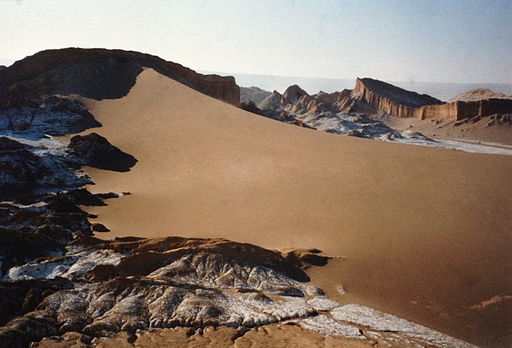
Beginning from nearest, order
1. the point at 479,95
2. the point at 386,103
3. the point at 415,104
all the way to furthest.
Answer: the point at 479,95 < the point at 386,103 < the point at 415,104

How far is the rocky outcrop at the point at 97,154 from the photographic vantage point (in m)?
12.4

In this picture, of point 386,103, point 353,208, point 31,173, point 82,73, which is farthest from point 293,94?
point 353,208

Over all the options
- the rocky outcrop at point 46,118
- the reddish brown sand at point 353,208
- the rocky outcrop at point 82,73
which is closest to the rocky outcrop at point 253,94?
the rocky outcrop at point 82,73

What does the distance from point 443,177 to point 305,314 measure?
627 cm

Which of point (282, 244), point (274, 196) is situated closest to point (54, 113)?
point (274, 196)

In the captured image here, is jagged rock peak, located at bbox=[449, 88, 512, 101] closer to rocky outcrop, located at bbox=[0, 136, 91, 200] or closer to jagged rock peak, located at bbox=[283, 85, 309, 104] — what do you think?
jagged rock peak, located at bbox=[283, 85, 309, 104]

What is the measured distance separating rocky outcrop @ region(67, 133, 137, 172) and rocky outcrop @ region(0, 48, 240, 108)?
22.6 ft

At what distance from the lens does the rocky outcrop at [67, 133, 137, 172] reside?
1238cm

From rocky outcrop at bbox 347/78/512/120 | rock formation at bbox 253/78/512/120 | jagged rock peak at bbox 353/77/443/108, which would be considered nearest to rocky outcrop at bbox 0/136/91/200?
rock formation at bbox 253/78/512/120

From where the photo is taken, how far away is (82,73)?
20391mm

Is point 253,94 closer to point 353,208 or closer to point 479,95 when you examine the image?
point 479,95

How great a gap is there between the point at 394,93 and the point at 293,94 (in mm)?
14511

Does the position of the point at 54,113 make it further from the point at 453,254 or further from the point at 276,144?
the point at 453,254

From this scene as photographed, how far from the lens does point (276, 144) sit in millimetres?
12586
